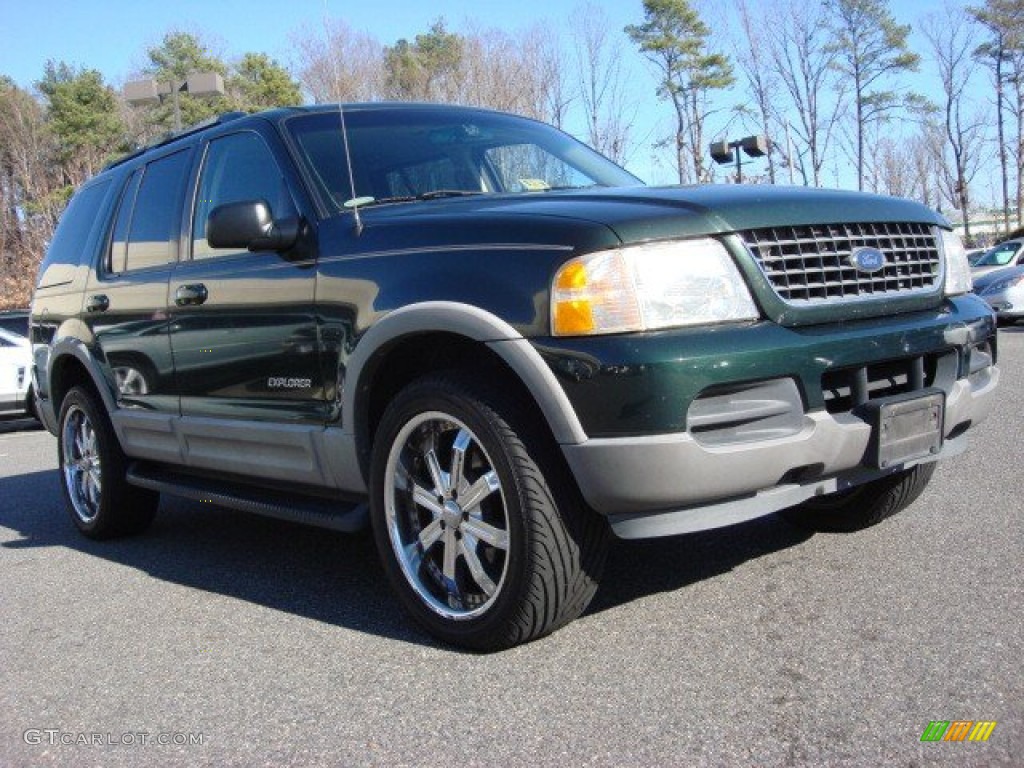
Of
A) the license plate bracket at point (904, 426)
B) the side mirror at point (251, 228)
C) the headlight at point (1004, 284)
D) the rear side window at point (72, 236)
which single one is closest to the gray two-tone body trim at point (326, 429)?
the side mirror at point (251, 228)

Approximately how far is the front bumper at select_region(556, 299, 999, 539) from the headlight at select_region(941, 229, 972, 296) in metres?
0.63

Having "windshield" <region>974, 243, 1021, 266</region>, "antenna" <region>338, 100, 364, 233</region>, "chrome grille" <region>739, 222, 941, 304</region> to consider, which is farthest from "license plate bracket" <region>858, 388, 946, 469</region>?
"windshield" <region>974, 243, 1021, 266</region>

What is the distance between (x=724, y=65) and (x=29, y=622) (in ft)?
136

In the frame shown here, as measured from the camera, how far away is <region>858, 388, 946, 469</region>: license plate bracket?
3.09 meters

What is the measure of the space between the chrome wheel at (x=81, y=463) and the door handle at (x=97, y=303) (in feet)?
1.95

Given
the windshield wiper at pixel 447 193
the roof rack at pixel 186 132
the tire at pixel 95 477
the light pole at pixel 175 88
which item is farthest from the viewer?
the light pole at pixel 175 88

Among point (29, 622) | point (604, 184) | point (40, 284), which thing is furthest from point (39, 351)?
point (604, 184)

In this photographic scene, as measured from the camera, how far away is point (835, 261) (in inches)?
127

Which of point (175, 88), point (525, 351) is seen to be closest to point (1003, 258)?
point (175, 88)

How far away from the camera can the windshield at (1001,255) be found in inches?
903

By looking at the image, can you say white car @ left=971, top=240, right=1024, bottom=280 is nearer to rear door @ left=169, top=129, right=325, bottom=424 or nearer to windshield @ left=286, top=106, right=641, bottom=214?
windshield @ left=286, top=106, right=641, bottom=214

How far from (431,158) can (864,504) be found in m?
2.24

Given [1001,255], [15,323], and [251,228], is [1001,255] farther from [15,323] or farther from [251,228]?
[251,228]

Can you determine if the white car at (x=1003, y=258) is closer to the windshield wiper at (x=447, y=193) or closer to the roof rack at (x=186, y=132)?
the roof rack at (x=186, y=132)
